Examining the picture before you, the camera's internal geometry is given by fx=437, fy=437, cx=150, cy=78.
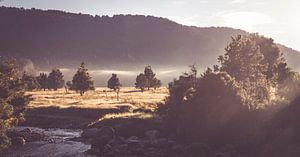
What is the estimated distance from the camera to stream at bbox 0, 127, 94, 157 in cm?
6375

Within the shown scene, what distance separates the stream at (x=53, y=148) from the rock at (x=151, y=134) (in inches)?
379

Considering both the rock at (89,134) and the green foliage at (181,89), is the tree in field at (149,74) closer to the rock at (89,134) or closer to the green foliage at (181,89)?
the green foliage at (181,89)

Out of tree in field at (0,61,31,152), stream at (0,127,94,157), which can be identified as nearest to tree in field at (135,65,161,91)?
tree in field at (0,61,31,152)

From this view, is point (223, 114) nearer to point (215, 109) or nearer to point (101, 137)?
point (215, 109)

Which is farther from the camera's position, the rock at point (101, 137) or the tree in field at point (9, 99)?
the rock at point (101, 137)

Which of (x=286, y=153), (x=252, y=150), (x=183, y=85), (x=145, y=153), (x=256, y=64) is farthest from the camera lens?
(x=256, y=64)

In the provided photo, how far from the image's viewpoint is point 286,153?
54469mm

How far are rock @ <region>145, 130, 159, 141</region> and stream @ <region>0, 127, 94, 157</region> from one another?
962 cm

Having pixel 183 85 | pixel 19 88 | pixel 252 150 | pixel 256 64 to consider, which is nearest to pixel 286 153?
pixel 252 150

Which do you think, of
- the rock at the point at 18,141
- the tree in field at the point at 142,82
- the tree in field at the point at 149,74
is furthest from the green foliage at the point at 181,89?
the tree in field at the point at 149,74

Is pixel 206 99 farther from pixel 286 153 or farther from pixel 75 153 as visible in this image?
pixel 75 153

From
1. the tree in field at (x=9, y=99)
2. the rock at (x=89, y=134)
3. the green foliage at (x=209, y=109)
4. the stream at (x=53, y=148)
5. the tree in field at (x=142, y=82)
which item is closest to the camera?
the tree in field at (x=9, y=99)

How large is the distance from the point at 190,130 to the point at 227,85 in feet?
30.0

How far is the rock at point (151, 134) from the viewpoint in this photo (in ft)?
230
